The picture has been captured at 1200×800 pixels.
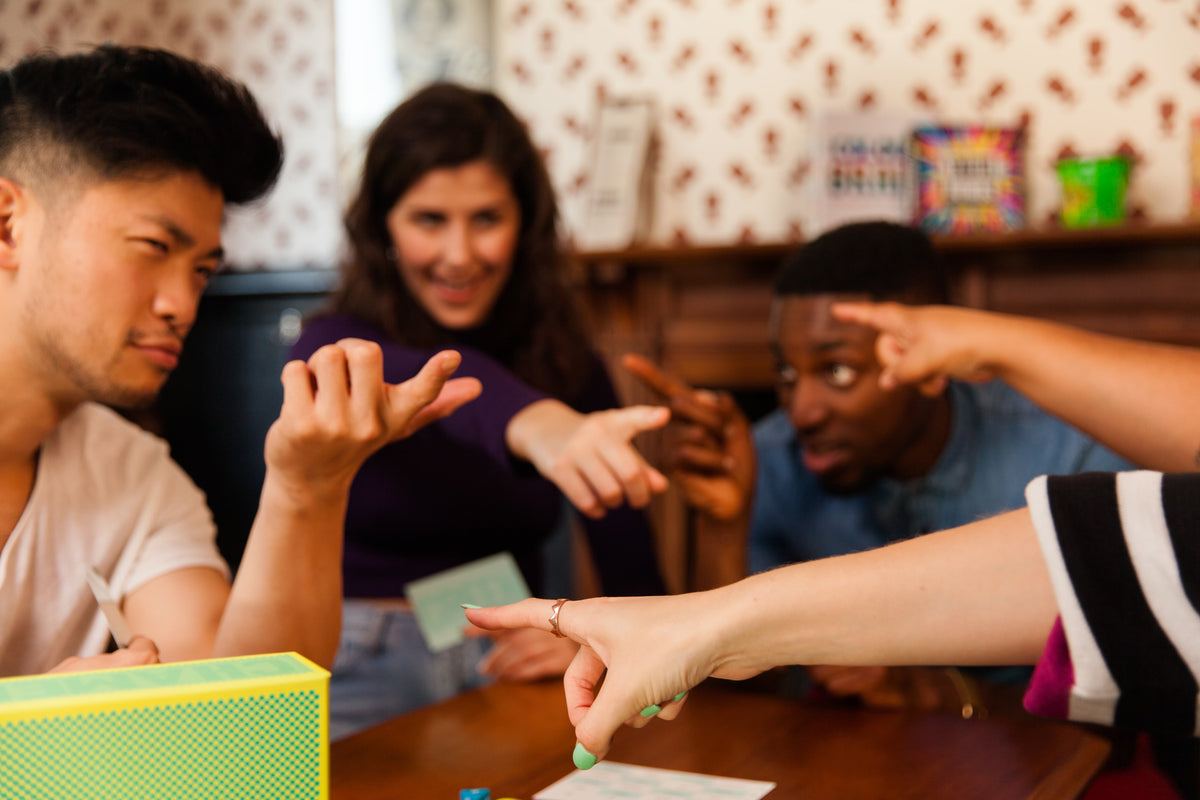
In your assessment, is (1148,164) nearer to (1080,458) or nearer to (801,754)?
(1080,458)

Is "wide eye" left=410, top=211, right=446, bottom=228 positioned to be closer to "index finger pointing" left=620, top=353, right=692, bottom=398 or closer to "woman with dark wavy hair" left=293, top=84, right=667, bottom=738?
"woman with dark wavy hair" left=293, top=84, right=667, bottom=738

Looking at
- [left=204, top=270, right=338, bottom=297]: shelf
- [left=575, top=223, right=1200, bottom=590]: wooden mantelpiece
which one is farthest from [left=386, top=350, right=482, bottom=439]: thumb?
[left=204, top=270, right=338, bottom=297]: shelf

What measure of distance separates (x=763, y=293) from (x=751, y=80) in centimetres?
62

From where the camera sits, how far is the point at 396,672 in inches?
58.0

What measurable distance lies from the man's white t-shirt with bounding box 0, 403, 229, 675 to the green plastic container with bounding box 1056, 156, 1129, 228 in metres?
2.20

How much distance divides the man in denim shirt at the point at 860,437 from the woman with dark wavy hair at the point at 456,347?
0.61 ft

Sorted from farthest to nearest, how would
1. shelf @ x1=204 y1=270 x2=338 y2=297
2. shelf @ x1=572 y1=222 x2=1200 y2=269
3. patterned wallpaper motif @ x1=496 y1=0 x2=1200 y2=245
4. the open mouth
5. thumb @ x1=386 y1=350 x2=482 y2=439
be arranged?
1. shelf @ x1=204 y1=270 x2=338 y2=297
2. patterned wallpaper motif @ x1=496 y1=0 x2=1200 y2=245
3. shelf @ x1=572 y1=222 x2=1200 y2=269
4. the open mouth
5. thumb @ x1=386 y1=350 x2=482 y2=439

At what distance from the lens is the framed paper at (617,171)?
10.0 feet

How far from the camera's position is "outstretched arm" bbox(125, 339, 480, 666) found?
90 centimetres

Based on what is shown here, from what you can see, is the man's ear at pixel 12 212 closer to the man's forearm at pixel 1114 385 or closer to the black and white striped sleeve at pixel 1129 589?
the black and white striped sleeve at pixel 1129 589

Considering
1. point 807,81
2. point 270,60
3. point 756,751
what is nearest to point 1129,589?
point 756,751

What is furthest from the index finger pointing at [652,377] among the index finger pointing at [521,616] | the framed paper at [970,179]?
the framed paper at [970,179]

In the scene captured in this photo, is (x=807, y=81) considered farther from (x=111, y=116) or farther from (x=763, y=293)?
(x=111, y=116)

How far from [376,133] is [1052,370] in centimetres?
111
